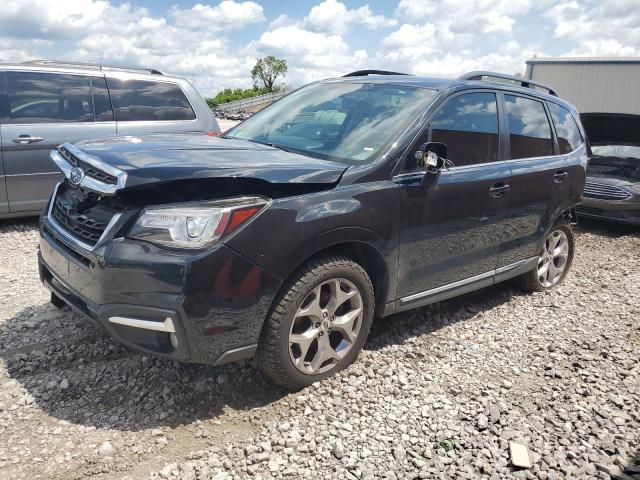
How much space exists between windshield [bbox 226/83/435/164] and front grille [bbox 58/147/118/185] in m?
1.26

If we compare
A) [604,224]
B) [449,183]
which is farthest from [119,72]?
[604,224]

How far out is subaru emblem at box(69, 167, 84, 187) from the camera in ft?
9.30

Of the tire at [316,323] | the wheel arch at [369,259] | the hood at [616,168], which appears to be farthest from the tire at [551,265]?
the hood at [616,168]

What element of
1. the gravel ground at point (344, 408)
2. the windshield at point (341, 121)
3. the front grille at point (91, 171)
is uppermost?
the windshield at point (341, 121)

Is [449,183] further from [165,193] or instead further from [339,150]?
[165,193]

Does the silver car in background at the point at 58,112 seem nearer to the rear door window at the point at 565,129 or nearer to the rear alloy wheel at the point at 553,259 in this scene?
the rear door window at the point at 565,129

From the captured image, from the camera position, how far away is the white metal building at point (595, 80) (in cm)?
2232

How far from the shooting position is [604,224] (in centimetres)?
854

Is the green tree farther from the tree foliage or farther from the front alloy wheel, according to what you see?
the front alloy wheel

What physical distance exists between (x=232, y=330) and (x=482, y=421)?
147 cm

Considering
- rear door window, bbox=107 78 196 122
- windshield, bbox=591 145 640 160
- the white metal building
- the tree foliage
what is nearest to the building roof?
the white metal building

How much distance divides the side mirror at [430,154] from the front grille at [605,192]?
523cm

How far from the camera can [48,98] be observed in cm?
605

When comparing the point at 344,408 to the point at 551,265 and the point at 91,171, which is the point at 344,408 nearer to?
the point at 91,171
